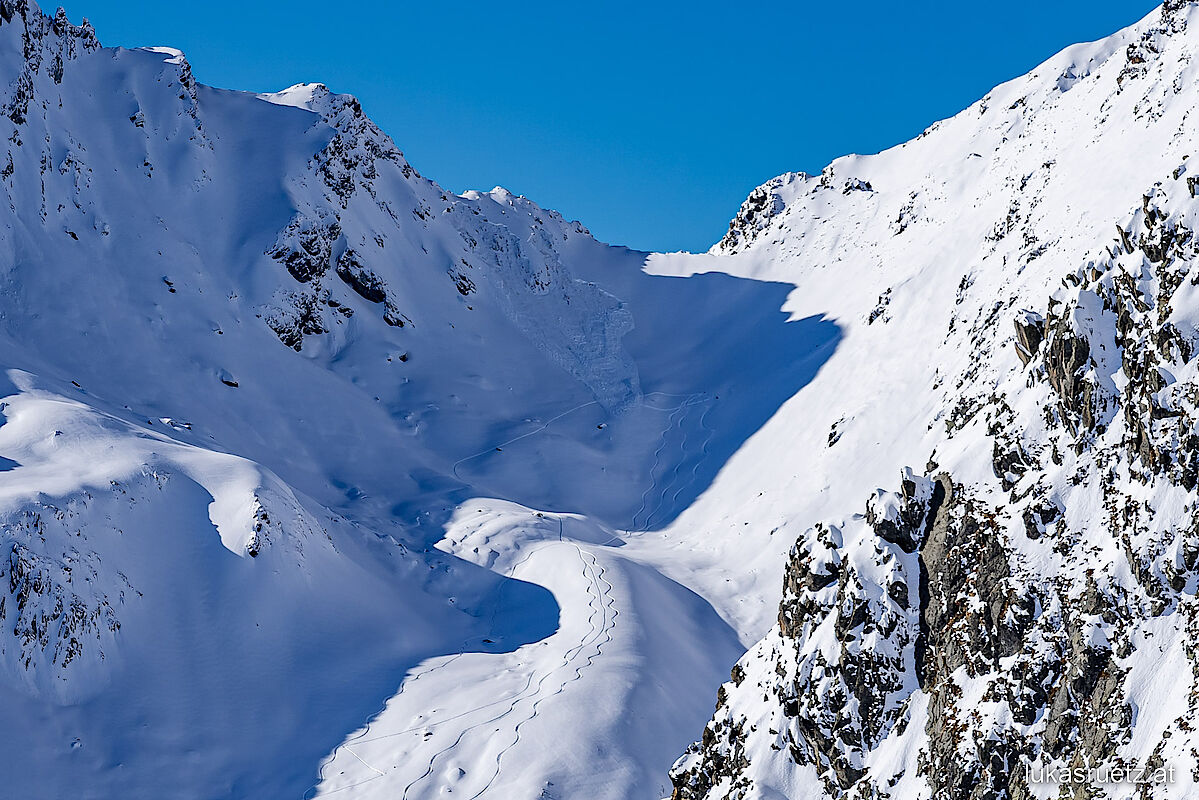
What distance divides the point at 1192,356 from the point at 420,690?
21.3 metres

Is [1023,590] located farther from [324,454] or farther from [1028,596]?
[324,454]

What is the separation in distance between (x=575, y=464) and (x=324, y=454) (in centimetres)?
1287

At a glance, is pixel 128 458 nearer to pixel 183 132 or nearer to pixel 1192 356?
pixel 1192 356

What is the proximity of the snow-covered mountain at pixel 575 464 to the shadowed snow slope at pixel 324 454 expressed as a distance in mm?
180

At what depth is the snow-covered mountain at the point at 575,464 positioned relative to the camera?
606 inches

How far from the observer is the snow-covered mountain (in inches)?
606

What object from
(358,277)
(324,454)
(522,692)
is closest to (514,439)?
(324,454)

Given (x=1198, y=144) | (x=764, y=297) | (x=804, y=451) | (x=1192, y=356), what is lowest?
(x=1192, y=356)

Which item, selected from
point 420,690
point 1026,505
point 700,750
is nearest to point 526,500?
point 420,690

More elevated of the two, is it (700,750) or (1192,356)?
(1192,356)

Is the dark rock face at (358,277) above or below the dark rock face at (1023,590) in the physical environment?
above

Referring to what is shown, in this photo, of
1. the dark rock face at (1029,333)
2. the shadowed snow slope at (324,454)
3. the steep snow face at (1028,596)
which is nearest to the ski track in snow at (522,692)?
the shadowed snow slope at (324,454)

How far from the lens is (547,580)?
35719 millimetres

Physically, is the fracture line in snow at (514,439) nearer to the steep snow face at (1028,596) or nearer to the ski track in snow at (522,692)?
the ski track in snow at (522,692)
